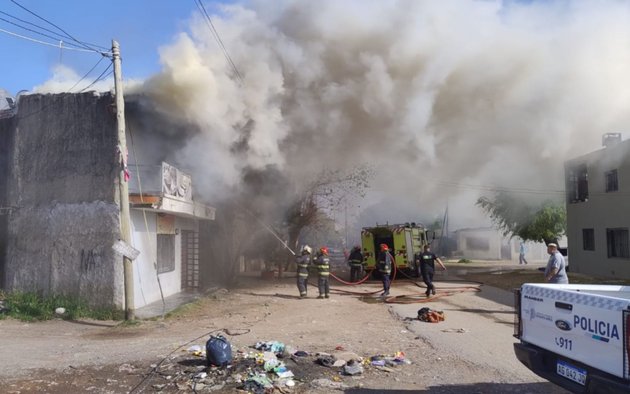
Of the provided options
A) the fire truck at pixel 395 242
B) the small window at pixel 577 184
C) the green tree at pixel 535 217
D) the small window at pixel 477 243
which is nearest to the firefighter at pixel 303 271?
the fire truck at pixel 395 242

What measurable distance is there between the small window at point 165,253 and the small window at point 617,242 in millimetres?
15307

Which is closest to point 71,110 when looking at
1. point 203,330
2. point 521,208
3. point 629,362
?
point 203,330

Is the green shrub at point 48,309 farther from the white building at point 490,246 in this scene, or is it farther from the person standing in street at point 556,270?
the white building at point 490,246

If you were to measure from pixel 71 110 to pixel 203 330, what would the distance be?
5.58m

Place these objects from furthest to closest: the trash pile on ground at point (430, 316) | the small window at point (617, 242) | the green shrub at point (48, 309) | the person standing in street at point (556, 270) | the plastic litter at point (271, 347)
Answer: the small window at point (617, 242) < the green shrub at point (48, 309) < the trash pile on ground at point (430, 316) < the person standing in street at point (556, 270) < the plastic litter at point (271, 347)

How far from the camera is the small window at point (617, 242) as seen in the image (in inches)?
756

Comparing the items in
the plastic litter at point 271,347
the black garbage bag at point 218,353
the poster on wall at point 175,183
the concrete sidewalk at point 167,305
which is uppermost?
Answer: the poster on wall at point 175,183

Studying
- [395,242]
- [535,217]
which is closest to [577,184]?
[535,217]

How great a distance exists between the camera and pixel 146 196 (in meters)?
11.2

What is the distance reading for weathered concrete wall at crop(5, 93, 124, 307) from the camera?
10.7 m

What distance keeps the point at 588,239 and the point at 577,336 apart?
1993 centimetres

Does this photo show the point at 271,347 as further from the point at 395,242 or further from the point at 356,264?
the point at 395,242

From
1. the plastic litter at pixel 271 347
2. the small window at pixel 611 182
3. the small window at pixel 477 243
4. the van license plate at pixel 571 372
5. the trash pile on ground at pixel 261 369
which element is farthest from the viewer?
the small window at pixel 477 243

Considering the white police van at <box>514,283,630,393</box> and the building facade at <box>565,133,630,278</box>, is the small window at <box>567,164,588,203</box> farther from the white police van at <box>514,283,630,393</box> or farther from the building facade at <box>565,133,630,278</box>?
the white police van at <box>514,283,630,393</box>
